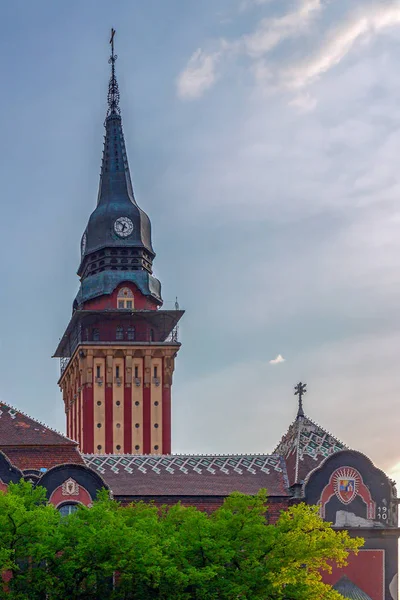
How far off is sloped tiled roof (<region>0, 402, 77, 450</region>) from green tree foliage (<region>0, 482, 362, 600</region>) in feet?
35.2

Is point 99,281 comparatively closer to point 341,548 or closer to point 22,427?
point 22,427

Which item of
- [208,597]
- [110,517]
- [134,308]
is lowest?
[208,597]

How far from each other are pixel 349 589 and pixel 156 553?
18.7 m

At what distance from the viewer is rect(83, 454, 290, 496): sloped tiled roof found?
3071 inches

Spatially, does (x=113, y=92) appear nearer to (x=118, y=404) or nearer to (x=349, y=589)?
(x=118, y=404)

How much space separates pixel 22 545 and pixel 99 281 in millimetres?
47284

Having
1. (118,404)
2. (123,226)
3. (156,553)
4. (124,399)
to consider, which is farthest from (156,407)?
(156,553)

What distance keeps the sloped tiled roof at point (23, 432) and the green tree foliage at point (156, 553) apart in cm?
1072

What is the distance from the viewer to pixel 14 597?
204 ft

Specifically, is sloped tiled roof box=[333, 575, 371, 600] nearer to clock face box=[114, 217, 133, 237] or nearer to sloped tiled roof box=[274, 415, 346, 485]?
sloped tiled roof box=[274, 415, 346, 485]

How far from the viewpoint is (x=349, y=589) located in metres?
75.7

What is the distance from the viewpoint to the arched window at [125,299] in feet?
353

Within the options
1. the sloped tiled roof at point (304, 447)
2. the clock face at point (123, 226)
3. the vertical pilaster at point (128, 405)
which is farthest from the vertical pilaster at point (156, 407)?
the sloped tiled roof at point (304, 447)

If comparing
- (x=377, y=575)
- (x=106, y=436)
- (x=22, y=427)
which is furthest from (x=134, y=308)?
(x=377, y=575)
